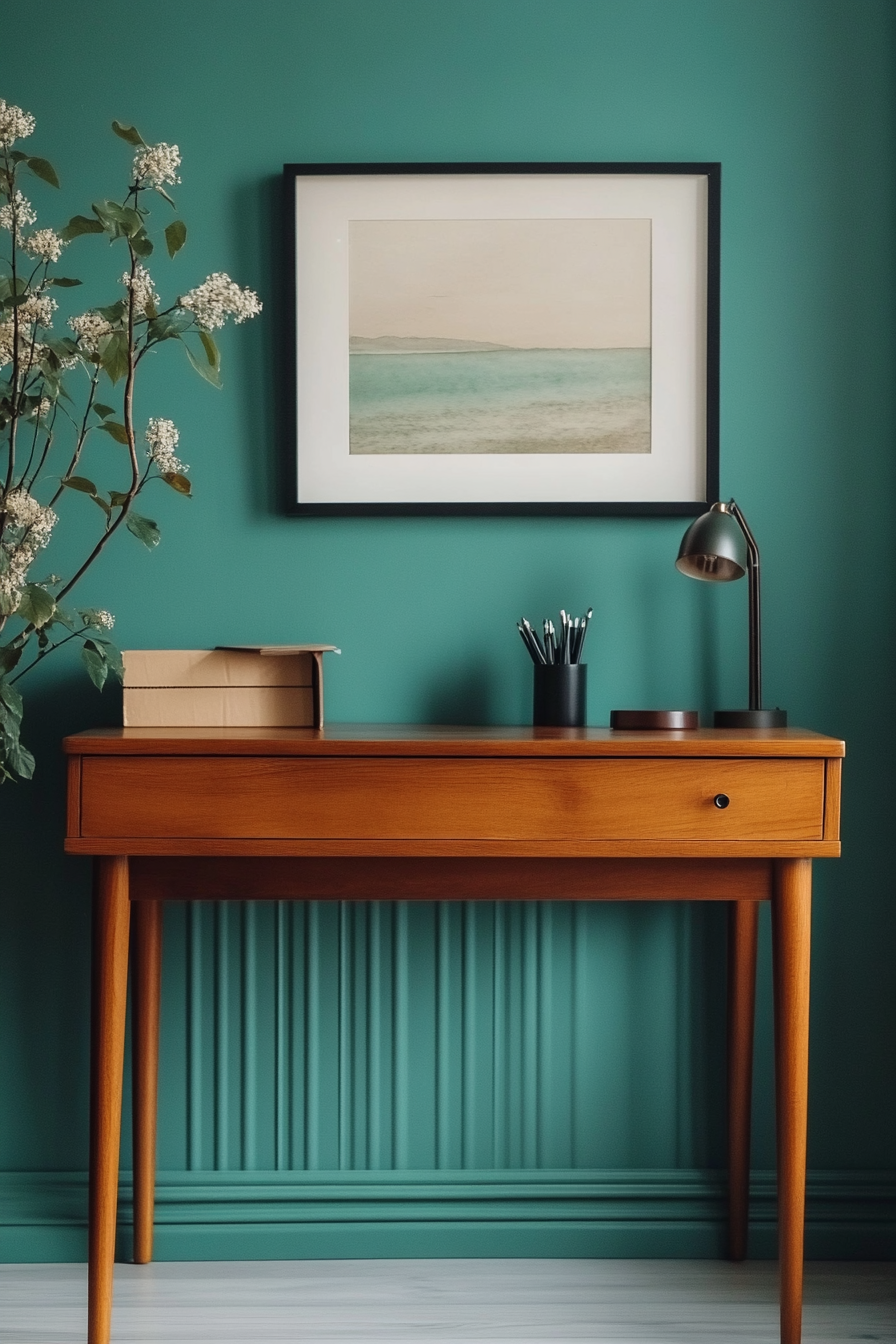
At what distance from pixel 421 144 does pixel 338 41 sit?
230 millimetres

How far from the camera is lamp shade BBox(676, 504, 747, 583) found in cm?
171

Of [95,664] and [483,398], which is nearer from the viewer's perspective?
[95,664]

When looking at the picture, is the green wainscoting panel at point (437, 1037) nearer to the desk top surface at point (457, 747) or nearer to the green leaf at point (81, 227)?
the desk top surface at point (457, 747)

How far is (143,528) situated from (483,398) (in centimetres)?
67

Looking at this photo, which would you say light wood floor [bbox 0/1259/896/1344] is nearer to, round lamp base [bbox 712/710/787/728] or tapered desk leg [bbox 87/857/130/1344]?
tapered desk leg [bbox 87/857/130/1344]

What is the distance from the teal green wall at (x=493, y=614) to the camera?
1.93m

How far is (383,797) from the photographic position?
149cm

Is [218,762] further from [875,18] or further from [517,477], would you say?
[875,18]

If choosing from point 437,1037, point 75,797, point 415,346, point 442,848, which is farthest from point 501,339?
point 437,1037

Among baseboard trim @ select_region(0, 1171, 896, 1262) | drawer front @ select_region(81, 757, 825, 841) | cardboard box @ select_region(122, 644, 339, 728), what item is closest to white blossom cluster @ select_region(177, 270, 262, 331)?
cardboard box @ select_region(122, 644, 339, 728)

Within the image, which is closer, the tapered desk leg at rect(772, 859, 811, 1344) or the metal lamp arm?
the tapered desk leg at rect(772, 859, 811, 1344)

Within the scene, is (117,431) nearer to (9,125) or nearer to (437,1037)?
(9,125)

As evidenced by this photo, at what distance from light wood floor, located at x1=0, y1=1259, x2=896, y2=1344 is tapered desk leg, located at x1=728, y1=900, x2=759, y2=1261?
4.9 inches

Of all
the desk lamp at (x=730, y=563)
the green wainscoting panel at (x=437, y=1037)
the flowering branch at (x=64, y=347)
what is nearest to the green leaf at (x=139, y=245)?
the flowering branch at (x=64, y=347)
